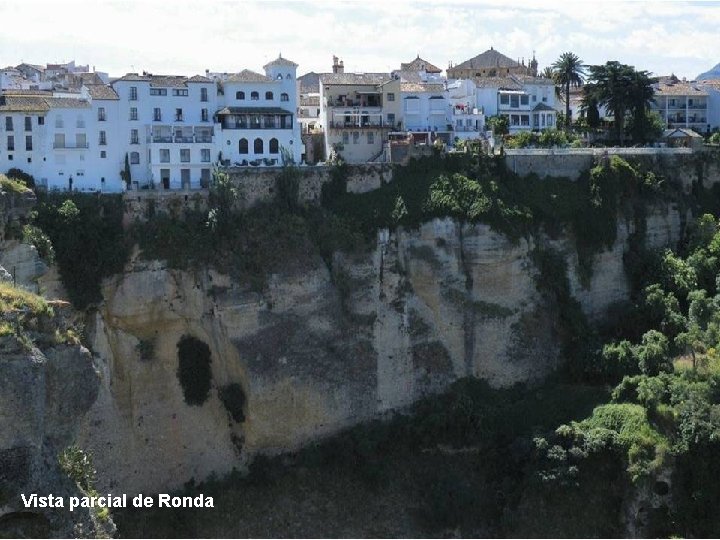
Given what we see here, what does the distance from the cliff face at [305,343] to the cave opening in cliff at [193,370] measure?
0.21 metres

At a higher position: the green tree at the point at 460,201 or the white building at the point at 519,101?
the white building at the point at 519,101

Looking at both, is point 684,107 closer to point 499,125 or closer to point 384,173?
point 499,125

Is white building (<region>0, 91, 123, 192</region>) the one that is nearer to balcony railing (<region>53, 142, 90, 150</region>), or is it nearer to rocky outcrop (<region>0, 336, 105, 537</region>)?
balcony railing (<region>53, 142, 90, 150</region>)

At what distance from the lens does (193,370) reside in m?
42.8

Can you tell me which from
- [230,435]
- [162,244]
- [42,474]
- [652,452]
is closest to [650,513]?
[652,452]

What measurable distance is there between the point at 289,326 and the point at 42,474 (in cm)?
2248

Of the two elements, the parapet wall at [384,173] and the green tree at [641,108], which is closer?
the parapet wall at [384,173]

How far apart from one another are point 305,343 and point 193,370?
4174 mm

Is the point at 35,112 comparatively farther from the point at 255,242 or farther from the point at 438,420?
the point at 438,420

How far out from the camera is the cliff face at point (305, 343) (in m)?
41.9

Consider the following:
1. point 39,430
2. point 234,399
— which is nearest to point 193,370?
point 234,399

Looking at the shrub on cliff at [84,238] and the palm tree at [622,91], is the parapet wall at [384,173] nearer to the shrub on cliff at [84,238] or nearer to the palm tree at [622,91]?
the shrub on cliff at [84,238]

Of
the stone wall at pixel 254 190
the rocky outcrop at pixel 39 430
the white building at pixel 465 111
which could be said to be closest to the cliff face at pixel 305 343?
the stone wall at pixel 254 190

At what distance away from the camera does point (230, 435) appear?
43.6 meters
